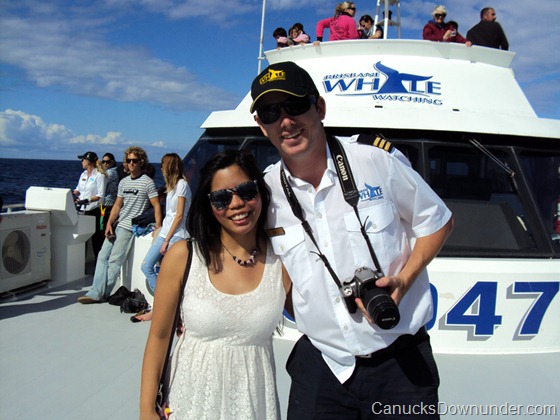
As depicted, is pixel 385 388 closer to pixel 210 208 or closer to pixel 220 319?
pixel 220 319

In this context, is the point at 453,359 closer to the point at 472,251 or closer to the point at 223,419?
the point at 472,251

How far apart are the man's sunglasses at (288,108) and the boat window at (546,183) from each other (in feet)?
9.43

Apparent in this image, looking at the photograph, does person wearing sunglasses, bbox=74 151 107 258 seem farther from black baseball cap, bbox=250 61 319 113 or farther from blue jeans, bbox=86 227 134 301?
black baseball cap, bbox=250 61 319 113

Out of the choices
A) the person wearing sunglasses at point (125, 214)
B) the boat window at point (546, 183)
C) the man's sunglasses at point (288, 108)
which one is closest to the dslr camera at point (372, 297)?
the man's sunglasses at point (288, 108)

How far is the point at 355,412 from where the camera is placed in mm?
1759

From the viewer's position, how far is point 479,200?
3.88 metres

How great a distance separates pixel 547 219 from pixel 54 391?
395cm

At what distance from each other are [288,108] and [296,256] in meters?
0.54

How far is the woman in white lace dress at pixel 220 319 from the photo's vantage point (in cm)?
172

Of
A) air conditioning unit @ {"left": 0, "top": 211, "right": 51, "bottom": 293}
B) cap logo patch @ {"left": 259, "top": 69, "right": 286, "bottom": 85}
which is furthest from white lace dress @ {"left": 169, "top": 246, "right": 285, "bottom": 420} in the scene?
air conditioning unit @ {"left": 0, "top": 211, "right": 51, "bottom": 293}

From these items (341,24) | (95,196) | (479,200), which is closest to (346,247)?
(479,200)

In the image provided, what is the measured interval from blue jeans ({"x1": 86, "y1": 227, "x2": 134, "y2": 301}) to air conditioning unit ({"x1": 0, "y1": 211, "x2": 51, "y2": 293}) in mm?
969

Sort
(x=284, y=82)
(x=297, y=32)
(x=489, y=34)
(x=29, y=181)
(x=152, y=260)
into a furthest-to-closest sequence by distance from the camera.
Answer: (x=29, y=181) → (x=297, y=32) → (x=489, y=34) → (x=152, y=260) → (x=284, y=82)

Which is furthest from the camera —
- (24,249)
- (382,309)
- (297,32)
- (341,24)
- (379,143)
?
(297,32)
